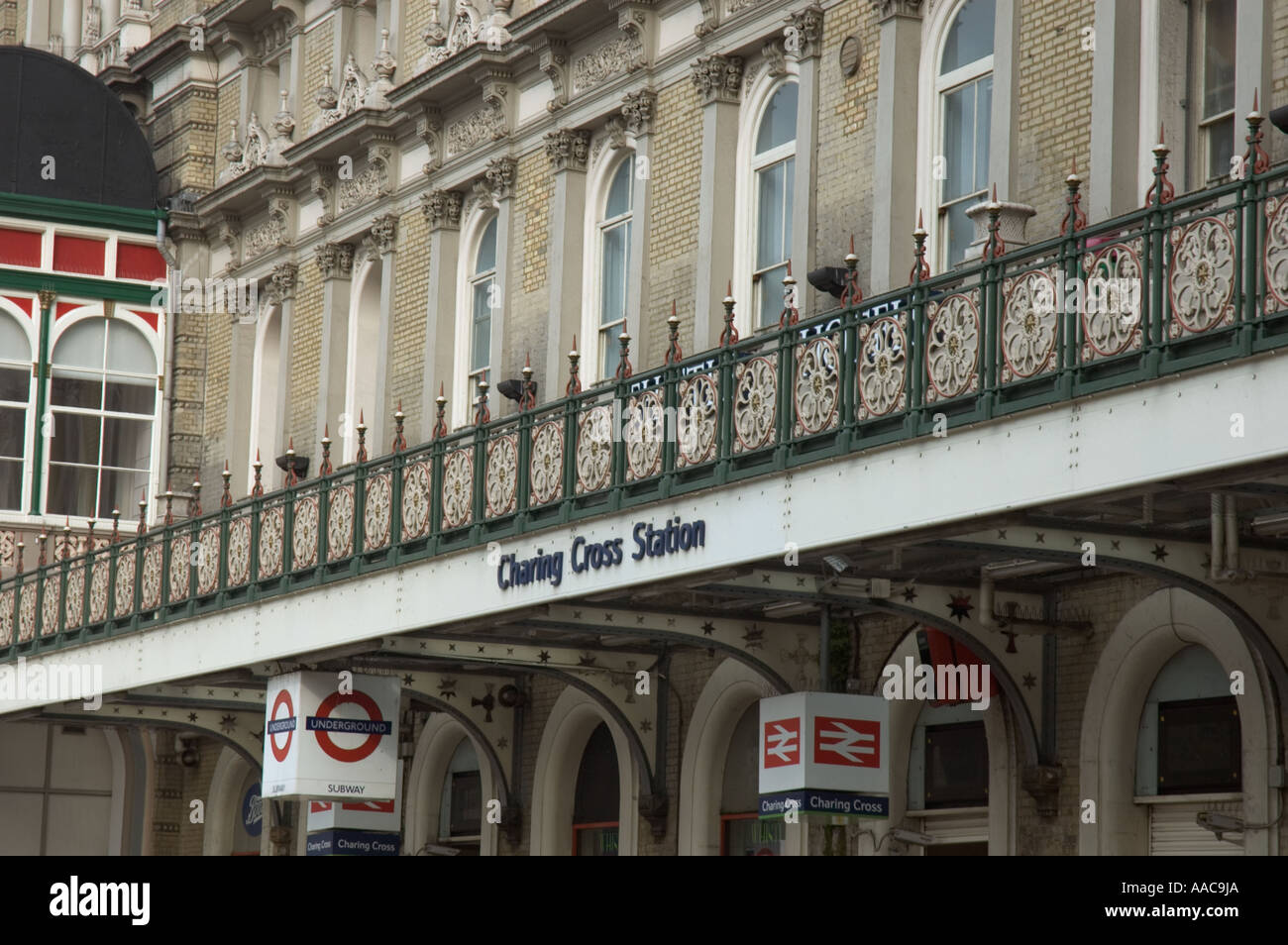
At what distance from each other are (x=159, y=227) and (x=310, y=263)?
3.92 m

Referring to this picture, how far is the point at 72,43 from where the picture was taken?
128 ft

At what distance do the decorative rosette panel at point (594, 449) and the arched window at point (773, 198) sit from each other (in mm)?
4438

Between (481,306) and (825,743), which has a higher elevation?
(481,306)

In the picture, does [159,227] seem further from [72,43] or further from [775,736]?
[775,736]

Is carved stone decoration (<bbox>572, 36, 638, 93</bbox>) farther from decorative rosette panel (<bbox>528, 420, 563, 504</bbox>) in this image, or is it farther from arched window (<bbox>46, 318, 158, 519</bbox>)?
arched window (<bbox>46, 318, 158, 519</bbox>)

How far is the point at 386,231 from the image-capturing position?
29.0 m

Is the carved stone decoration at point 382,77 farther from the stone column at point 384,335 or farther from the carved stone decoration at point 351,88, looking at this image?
the stone column at point 384,335

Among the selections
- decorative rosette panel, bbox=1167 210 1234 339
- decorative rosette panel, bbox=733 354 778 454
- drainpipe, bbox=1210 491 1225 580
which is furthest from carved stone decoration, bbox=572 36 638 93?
decorative rosette panel, bbox=1167 210 1234 339

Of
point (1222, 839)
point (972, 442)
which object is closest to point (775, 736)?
point (1222, 839)

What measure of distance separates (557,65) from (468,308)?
341 centimetres

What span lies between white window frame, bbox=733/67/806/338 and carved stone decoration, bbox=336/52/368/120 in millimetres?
8330

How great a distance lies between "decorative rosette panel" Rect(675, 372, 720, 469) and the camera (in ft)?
54.5

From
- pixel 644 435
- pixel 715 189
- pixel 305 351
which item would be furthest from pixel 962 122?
pixel 305 351

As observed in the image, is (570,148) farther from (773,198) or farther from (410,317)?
(410,317)
